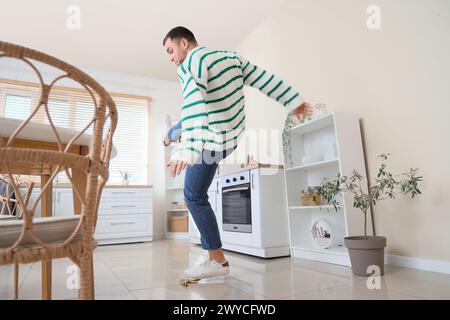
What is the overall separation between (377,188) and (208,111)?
117 cm

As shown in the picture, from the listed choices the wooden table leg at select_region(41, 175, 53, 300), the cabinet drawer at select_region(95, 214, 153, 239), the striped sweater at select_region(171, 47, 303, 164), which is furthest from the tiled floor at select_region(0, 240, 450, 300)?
the cabinet drawer at select_region(95, 214, 153, 239)

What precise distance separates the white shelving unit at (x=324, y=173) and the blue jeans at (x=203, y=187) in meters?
1.00

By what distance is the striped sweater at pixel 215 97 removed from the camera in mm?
1396

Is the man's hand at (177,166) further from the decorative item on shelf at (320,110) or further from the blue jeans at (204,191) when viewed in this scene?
the decorative item on shelf at (320,110)

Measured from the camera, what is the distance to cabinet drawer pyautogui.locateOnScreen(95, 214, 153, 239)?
412 cm

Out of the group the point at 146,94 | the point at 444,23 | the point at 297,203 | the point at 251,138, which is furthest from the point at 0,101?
the point at 444,23

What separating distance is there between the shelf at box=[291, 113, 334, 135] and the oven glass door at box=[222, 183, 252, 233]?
678 mm

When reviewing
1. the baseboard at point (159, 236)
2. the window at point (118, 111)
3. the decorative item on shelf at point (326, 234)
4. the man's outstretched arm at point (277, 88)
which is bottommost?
the baseboard at point (159, 236)

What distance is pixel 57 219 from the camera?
30.9 inches

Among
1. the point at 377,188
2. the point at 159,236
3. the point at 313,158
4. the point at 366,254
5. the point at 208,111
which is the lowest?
the point at 159,236

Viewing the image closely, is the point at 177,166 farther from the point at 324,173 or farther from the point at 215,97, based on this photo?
the point at 324,173

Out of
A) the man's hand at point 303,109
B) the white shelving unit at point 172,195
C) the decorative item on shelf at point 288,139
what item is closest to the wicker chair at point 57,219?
the man's hand at point 303,109

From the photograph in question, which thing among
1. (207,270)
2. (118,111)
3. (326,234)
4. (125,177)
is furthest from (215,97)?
(125,177)
